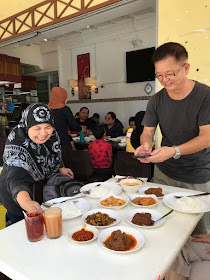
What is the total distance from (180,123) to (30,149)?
1.22 metres

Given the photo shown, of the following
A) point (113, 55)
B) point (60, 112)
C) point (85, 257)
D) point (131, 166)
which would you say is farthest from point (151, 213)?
point (113, 55)

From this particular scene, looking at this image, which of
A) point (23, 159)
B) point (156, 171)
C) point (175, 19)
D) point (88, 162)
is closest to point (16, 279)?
point (23, 159)

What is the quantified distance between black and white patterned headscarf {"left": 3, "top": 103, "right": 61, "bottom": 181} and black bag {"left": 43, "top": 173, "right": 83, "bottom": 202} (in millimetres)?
81

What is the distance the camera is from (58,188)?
1.96 metres

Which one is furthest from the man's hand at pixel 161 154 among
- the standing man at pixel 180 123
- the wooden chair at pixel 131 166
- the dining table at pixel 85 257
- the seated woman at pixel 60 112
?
the seated woman at pixel 60 112

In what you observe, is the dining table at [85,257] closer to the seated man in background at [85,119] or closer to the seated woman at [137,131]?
the seated woman at [137,131]

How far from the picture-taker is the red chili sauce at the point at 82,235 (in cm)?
109

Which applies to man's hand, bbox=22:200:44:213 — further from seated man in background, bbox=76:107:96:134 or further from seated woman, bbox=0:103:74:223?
seated man in background, bbox=76:107:96:134

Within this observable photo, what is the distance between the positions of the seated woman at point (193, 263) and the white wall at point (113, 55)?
6056 mm

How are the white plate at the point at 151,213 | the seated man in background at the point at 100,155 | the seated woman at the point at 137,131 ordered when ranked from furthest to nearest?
the seated man in background at the point at 100,155 < the seated woman at the point at 137,131 < the white plate at the point at 151,213

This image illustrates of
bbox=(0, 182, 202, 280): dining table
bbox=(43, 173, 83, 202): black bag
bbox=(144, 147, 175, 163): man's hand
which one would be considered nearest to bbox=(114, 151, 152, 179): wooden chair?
bbox=(43, 173, 83, 202): black bag

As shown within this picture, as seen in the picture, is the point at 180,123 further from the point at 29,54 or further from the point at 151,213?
the point at 29,54

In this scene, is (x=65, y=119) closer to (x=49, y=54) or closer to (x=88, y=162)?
(x=88, y=162)

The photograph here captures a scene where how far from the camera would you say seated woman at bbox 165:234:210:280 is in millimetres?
1306
